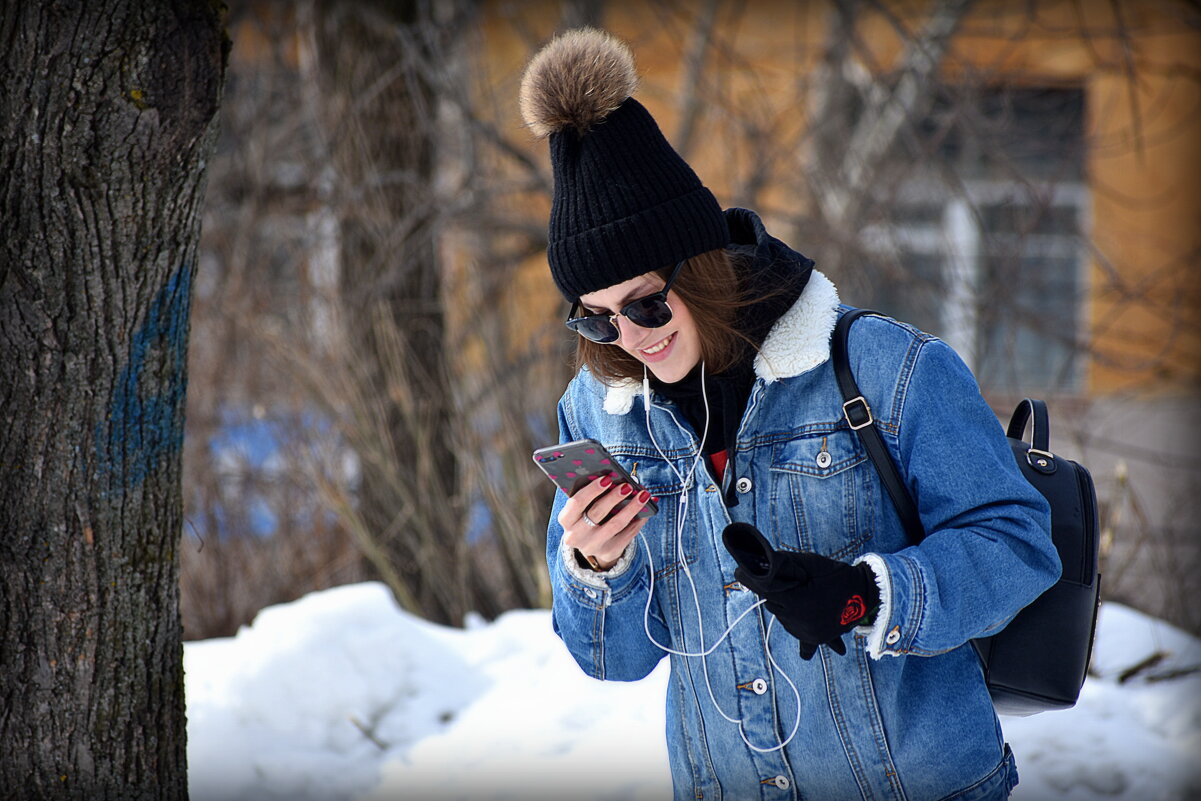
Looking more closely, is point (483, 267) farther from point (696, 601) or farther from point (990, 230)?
point (696, 601)

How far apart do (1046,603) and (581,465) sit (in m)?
0.80

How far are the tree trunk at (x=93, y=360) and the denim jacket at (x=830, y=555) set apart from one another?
99 cm

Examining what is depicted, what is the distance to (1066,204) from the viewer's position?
6.71 meters

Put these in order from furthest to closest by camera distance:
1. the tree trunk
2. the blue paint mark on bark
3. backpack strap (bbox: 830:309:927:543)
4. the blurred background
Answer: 1. the blurred background
2. the blue paint mark on bark
3. the tree trunk
4. backpack strap (bbox: 830:309:927:543)

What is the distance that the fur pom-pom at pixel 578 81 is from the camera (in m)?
1.73

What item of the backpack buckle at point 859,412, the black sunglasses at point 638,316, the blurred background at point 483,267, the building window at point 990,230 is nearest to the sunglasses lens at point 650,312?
the black sunglasses at point 638,316

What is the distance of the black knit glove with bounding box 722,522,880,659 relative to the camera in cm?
150

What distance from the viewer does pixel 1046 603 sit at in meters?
1.70

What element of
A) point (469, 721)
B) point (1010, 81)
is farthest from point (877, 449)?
point (1010, 81)

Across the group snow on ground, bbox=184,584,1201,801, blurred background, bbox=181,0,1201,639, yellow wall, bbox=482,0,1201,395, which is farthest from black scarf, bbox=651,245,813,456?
blurred background, bbox=181,0,1201,639

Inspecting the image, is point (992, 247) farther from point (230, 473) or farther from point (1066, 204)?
point (230, 473)

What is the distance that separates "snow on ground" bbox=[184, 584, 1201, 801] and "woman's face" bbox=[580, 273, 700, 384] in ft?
5.60

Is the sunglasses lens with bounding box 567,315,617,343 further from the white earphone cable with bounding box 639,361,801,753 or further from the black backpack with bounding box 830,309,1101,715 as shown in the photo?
the black backpack with bounding box 830,309,1101,715

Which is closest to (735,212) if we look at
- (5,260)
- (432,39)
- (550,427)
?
(5,260)
